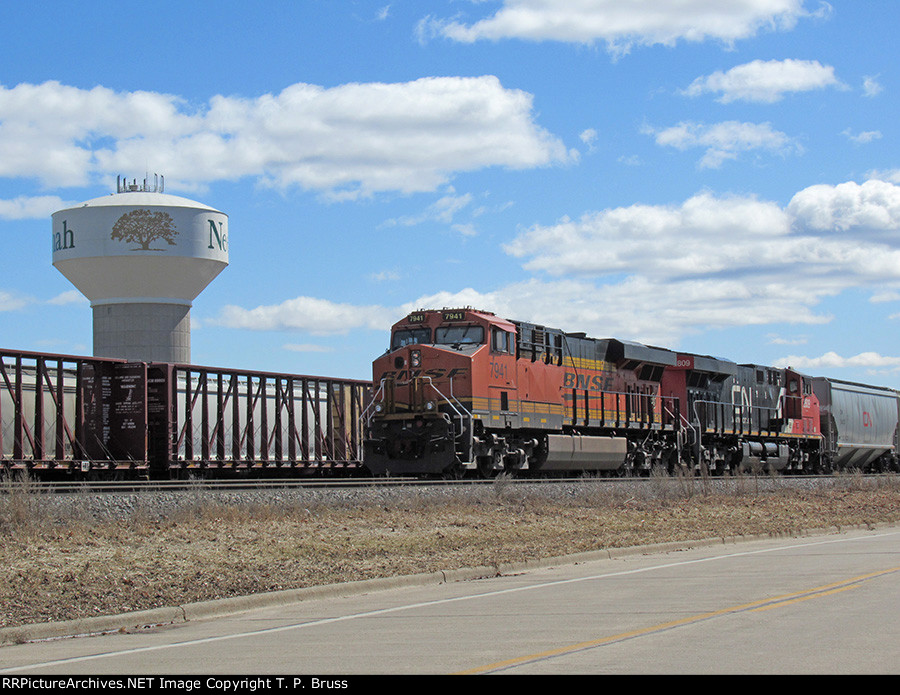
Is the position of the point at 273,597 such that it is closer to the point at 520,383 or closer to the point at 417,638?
the point at 417,638

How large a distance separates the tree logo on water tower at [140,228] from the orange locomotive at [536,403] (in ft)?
97.4

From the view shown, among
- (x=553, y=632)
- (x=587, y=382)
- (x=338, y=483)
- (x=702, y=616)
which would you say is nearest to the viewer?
(x=553, y=632)

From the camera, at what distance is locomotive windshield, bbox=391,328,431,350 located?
25984 millimetres

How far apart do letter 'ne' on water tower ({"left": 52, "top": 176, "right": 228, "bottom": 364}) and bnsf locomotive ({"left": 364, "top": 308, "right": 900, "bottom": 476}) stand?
1162 inches

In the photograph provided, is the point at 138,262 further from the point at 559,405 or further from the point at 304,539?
the point at 304,539

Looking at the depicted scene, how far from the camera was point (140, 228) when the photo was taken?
5219 cm

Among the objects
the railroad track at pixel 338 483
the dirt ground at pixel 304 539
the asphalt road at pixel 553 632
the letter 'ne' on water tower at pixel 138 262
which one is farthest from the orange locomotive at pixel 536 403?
the letter 'ne' on water tower at pixel 138 262

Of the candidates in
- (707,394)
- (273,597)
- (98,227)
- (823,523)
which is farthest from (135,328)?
(273,597)

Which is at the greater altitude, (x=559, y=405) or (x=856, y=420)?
(x=559, y=405)

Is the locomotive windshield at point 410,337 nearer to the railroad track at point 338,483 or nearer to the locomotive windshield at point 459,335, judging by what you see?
the locomotive windshield at point 459,335

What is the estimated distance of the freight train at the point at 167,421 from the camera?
923 inches

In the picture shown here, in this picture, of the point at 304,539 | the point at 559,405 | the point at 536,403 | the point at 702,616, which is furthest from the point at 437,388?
the point at 702,616

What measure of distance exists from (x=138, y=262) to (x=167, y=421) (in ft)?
91.4

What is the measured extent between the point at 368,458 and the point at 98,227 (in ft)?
106
